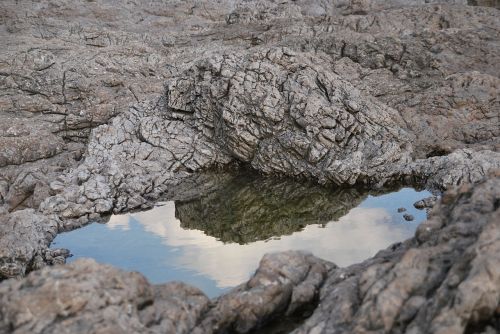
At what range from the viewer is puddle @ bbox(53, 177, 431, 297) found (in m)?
18.1

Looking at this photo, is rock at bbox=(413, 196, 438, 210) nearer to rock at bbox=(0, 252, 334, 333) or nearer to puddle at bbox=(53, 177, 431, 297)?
puddle at bbox=(53, 177, 431, 297)

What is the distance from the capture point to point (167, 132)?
27734 mm

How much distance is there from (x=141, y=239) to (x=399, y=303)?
12.7 metres

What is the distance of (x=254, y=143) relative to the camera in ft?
87.3

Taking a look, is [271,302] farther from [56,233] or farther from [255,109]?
[255,109]

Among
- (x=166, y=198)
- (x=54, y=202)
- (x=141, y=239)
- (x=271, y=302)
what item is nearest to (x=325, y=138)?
(x=166, y=198)

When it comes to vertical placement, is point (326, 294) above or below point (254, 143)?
above

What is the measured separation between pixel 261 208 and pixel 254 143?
4528mm

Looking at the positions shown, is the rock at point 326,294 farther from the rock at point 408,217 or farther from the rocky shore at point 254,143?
the rock at point 408,217

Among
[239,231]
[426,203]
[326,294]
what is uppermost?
[326,294]

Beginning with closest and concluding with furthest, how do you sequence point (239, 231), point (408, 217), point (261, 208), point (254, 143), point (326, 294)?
point (326, 294)
point (408, 217)
point (239, 231)
point (261, 208)
point (254, 143)

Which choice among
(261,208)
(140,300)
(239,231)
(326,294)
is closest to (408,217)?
(261,208)

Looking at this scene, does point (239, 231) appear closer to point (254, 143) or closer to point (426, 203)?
point (254, 143)

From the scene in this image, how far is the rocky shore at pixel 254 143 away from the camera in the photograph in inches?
409
